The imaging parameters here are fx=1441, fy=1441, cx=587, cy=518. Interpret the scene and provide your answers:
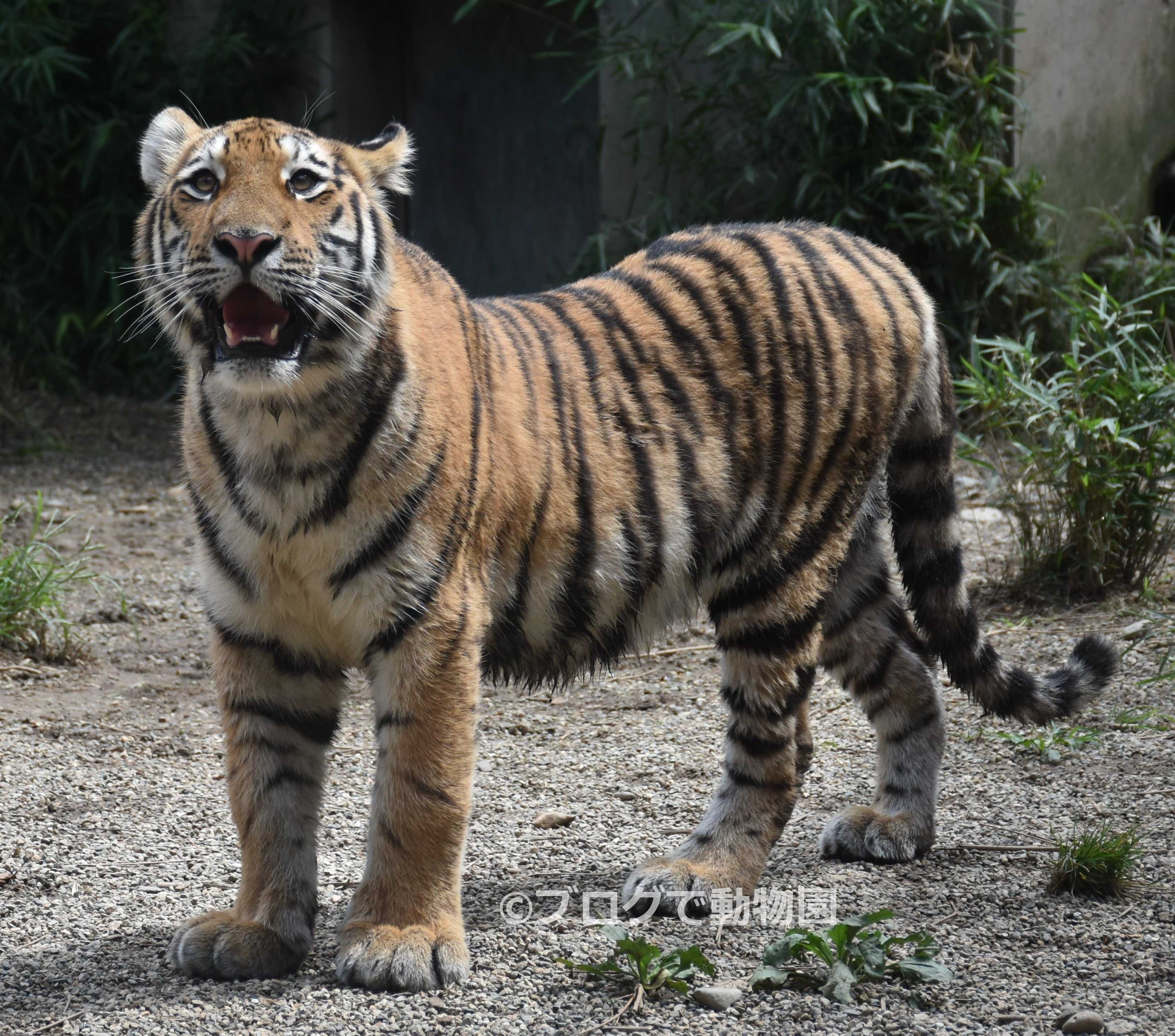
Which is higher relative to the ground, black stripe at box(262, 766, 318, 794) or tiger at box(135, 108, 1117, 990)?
tiger at box(135, 108, 1117, 990)

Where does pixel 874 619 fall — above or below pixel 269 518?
below

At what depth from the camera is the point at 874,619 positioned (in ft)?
10.4

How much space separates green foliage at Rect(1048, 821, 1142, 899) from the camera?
8.68ft

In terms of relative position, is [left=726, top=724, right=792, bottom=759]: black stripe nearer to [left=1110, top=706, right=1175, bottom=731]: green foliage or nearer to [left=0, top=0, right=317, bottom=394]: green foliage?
[left=1110, top=706, right=1175, bottom=731]: green foliage

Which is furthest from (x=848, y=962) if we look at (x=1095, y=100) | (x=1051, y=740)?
(x=1095, y=100)

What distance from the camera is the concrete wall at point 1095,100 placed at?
644 cm

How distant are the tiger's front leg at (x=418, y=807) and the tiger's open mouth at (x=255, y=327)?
1.64ft

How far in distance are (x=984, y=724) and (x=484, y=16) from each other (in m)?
5.51

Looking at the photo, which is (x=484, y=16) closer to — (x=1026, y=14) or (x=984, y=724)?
(x=1026, y=14)

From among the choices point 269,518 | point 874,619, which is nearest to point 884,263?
point 874,619

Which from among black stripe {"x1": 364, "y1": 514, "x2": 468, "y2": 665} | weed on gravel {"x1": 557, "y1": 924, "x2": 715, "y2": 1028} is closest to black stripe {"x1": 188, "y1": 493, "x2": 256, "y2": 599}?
black stripe {"x1": 364, "y1": 514, "x2": 468, "y2": 665}

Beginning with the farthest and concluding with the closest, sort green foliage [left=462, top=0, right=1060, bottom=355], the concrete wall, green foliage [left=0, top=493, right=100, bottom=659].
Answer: the concrete wall, green foliage [left=462, top=0, right=1060, bottom=355], green foliage [left=0, top=493, right=100, bottom=659]

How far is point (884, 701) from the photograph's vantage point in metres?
3.14

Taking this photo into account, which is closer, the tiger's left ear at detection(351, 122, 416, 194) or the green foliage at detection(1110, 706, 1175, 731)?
the tiger's left ear at detection(351, 122, 416, 194)
